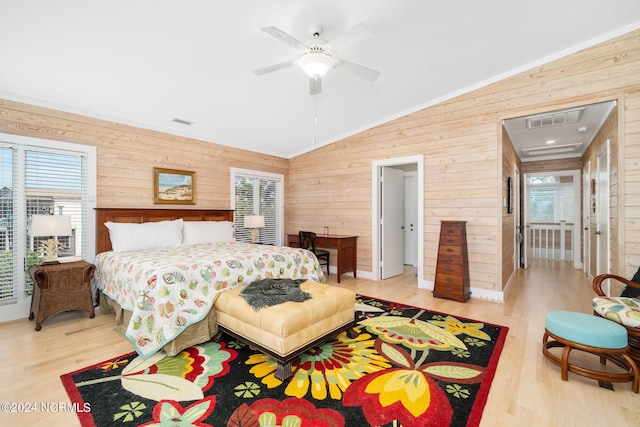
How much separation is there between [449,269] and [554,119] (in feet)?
8.64

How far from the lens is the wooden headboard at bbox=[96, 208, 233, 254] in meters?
3.82

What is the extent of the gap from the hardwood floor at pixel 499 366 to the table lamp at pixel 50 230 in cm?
75

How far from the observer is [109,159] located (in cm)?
398

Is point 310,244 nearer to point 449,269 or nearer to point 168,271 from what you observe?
point 449,269

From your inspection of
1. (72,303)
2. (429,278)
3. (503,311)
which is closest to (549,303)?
(503,311)

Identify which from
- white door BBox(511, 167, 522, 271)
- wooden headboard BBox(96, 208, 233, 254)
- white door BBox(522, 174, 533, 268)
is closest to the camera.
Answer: wooden headboard BBox(96, 208, 233, 254)

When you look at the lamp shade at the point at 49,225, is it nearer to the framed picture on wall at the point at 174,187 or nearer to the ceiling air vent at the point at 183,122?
the framed picture on wall at the point at 174,187

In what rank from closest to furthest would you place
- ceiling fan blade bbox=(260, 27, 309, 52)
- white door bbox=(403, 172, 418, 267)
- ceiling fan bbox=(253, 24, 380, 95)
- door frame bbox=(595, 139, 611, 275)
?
1. ceiling fan blade bbox=(260, 27, 309, 52)
2. ceiling fan bbox=(253, 24, 380, 95)
3. door frame bbox=(595, 139, 611, 275)
4. white door bbox=(403, 172, 418, 267)

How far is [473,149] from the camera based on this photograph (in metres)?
4.10

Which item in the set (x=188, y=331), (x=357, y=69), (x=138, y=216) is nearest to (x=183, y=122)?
(x=138, y=216)

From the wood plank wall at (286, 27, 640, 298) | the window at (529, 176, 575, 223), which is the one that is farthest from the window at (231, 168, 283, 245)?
the window at (529, 176, 575, 223)

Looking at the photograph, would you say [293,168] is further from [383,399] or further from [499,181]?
[383,399]

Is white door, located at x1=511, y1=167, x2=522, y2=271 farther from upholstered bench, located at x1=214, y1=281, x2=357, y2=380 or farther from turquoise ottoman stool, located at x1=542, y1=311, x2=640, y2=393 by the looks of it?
upholstered bench, located at x1=214, y1=281, x2=357, y2=380

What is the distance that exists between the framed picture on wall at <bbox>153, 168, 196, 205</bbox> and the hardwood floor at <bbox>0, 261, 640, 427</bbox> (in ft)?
6.09
